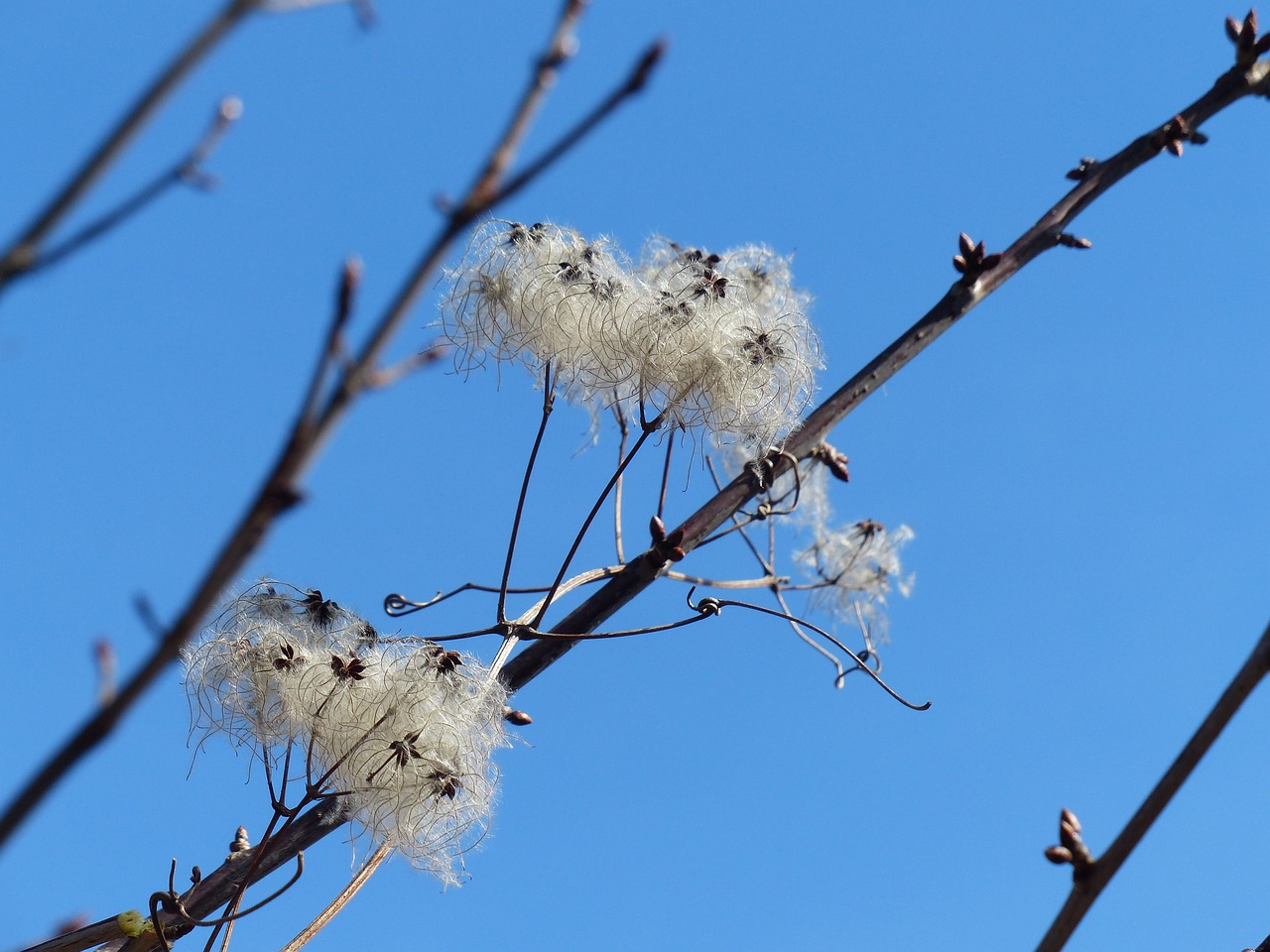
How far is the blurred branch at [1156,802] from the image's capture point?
98cm

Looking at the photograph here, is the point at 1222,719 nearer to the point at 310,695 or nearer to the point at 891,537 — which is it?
the point at 310,695

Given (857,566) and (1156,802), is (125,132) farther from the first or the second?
(857,566)

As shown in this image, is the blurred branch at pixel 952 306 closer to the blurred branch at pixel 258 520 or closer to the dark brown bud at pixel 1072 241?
the dark brown bud at pixel 1072 241

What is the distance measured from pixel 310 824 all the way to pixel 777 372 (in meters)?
1.25

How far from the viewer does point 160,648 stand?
0.58 metres

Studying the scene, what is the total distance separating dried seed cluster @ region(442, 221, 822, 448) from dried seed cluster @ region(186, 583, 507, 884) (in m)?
0.65

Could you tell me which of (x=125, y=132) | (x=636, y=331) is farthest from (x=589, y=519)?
(x=125, y=132)

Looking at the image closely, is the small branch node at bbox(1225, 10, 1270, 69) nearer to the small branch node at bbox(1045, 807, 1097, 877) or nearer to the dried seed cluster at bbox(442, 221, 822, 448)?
the dried seed cluster at bbox(442, 221, 822, 448)

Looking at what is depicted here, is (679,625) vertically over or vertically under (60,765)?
over

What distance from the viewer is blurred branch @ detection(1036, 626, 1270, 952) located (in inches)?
38.5

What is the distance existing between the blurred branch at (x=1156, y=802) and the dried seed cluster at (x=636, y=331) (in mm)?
1582

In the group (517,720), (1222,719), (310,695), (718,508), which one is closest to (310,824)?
(310,695)

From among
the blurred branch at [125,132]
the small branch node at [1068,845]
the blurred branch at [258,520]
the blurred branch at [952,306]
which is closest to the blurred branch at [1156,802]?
the small branch node at [1068,845]

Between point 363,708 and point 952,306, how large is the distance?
1.27 m
